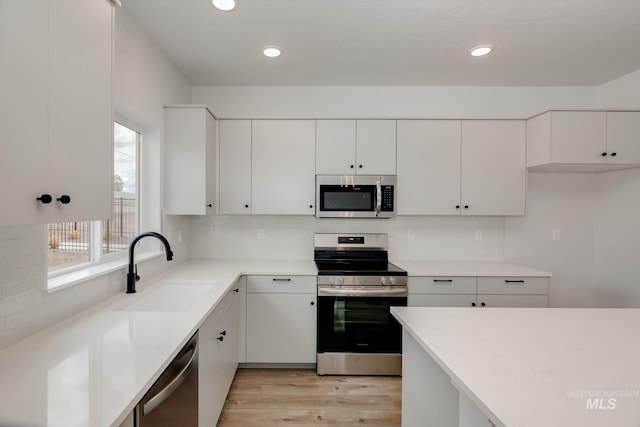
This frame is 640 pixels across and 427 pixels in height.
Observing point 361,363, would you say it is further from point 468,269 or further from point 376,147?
point 376,147

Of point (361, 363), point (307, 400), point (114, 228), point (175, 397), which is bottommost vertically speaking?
point (307, 400)

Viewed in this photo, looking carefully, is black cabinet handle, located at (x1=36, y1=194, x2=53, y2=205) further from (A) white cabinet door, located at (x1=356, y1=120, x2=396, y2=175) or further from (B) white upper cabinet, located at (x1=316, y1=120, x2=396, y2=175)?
(A) white cabinet door, located at (x1=356, y1=120, x2=396, y2=175)

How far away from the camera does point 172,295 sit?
2.09m

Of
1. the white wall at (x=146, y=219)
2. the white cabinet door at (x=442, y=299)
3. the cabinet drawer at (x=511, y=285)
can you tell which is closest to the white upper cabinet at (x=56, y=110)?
the white wall at (x=146, y=219)

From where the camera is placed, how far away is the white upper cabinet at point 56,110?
2.64 ft

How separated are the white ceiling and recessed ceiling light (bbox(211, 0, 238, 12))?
0.05 m

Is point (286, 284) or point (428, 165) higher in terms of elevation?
point (428, 165)

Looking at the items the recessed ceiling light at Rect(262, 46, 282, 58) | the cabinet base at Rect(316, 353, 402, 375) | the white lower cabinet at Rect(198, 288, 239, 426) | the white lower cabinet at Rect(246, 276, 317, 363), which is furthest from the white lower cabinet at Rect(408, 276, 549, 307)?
the recessed ceiling light at Rect(262, 46, 282, 58)

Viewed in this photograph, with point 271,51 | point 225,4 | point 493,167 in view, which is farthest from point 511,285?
point 225,4

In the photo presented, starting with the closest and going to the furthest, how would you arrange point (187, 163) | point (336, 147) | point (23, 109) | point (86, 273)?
point (23, 109) < point (86, 273) < point (187, 163) < point (336, 147)

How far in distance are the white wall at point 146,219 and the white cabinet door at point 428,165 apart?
2.01 m

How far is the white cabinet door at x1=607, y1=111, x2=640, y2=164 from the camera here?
8.31 ft

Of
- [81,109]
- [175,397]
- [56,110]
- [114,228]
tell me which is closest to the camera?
[56,110]

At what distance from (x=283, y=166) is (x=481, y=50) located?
→ 180 cm
